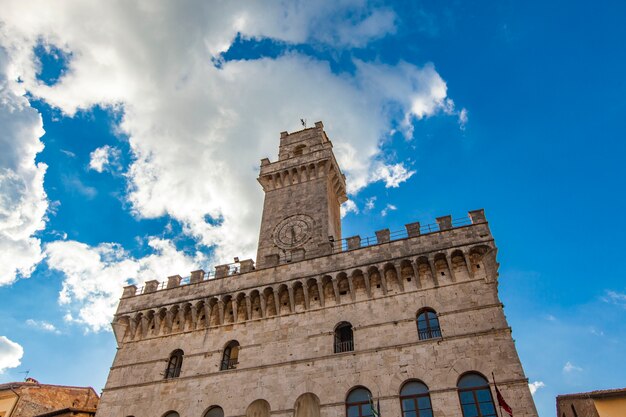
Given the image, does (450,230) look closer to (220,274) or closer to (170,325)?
(220,274)

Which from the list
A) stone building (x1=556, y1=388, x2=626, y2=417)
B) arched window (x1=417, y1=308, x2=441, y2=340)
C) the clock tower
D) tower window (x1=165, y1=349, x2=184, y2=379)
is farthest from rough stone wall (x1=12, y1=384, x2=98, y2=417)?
stone building (x1=556, y1=388, x2=626, y2=417)

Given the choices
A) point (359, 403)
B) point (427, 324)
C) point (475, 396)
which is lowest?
point (475, 396)

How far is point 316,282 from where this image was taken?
20938 mm

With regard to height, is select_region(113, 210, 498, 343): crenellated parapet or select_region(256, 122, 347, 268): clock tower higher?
select_region(256, 122, 347, 268): clock tower

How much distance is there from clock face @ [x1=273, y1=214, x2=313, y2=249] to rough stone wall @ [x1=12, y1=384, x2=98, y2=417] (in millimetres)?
14300

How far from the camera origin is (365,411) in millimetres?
17281

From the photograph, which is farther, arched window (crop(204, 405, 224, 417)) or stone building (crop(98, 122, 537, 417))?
arched window (crop(204, 405, 224, 417))

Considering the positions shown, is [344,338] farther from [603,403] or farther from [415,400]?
[603,403]

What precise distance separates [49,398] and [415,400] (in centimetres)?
2087

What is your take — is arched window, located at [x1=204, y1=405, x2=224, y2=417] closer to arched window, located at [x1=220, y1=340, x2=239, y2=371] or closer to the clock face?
arched window, located at [x1=220, y1=340, x2=239, y2=371]

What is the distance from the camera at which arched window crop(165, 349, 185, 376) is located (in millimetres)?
21406

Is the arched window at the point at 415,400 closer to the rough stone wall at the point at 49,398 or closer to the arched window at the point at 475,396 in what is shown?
the arched window at the point at 475,396

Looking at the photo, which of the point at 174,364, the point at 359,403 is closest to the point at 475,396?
the point at 359,403

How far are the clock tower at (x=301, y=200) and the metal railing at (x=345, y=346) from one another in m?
4.49
